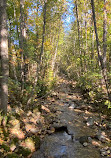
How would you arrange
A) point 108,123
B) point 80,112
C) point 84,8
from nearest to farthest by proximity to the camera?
1. point 108,123
2. point 80,112
3. point 84,8

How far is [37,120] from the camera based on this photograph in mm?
8156

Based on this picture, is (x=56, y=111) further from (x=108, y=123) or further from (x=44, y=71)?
(x=44, y=71)

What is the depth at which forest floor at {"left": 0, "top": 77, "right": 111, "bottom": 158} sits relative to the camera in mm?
5427

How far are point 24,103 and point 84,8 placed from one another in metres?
12.7

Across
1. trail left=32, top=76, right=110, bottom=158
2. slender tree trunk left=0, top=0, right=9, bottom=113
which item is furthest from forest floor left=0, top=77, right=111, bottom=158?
slender tree trunk left=0, top=0, right=9, bottom=113

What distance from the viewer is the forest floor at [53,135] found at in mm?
5427

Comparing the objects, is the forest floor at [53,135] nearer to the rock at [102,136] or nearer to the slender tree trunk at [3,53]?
the rock at [102,136]

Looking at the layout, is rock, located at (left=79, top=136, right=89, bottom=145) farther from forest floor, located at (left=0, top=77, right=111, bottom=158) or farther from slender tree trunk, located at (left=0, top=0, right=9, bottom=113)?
slender tree trunk, located at (left=0, top=0, right=9, bottom=113)

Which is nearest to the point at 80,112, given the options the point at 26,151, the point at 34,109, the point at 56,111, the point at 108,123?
the point at 56,111

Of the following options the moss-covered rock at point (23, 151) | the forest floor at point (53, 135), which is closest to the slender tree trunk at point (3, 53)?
the forest floor at point (53, 135)

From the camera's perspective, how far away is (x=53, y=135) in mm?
7188

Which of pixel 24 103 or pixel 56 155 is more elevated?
pixel 24 103

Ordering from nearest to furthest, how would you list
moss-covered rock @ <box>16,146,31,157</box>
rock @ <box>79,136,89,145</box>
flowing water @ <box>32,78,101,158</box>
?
moss-covered rock @ <box>16,146,31,157</box>
flowing water @ <box>32,78,101,158</box>
rock @ <box>79,136,89,145</box>

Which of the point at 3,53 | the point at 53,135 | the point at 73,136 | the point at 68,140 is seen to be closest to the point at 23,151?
the point at 53,135
